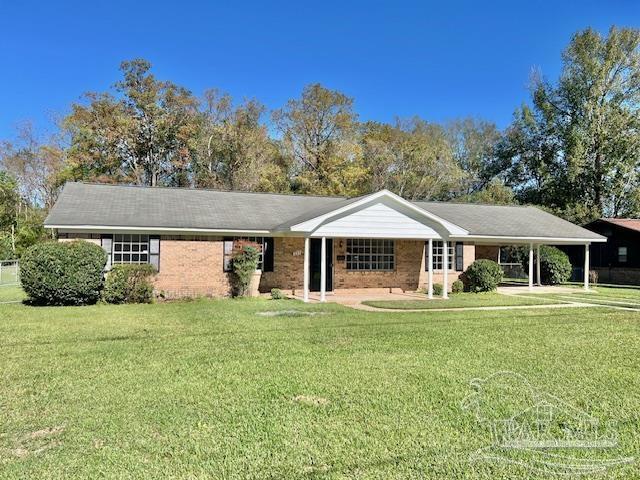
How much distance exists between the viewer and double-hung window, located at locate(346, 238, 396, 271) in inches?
717

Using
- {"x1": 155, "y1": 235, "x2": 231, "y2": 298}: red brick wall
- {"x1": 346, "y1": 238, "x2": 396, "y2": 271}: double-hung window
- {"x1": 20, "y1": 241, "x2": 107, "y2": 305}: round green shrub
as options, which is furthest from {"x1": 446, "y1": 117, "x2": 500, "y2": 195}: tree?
{"x1": 20, "y1": 241, "x2": 107, "y2": 305}: round green shrub

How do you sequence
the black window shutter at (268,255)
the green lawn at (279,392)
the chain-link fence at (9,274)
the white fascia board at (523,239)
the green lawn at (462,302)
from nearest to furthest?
the green lawn at (279,392) < the green lawn at (462,302) < the black window shutter at (268,255) < the white fascia board at (523,239) < the chain-link fence at (9,274)

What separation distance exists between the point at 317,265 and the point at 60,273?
27.2 ft

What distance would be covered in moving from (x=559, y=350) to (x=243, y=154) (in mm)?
30187

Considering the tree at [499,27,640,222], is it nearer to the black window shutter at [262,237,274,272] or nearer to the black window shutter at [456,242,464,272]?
the black window shutter at [456,242,464,272]

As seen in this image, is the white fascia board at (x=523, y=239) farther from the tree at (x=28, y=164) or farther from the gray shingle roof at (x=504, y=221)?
the tree at (x=28, y=164)

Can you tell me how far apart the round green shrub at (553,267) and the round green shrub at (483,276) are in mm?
6137

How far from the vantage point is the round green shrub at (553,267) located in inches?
925

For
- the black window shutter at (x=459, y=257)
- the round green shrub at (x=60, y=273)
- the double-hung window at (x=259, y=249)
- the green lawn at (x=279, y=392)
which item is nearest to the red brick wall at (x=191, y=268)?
the double-hung window at (x=259, y=249)

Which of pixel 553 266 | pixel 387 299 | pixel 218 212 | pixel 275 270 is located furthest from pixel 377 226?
pixel 553 266

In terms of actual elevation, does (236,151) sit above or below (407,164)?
above

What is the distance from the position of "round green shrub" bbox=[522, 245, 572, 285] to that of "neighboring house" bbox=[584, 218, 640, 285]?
4900mm

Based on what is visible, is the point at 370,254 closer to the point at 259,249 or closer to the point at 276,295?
the point at 276,295

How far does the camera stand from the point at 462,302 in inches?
595
